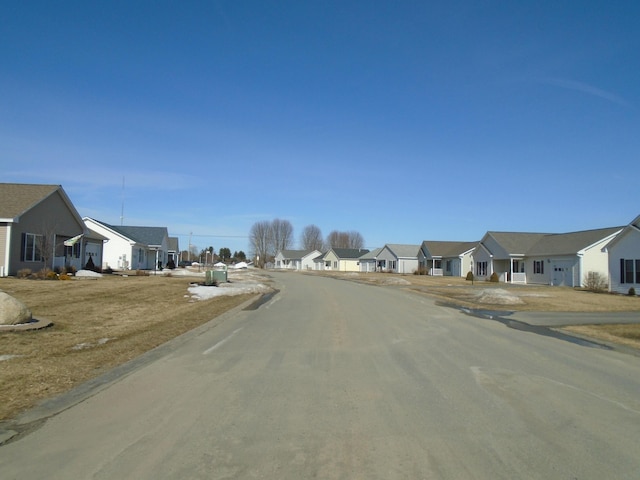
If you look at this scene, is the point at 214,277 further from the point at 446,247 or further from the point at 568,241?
the point at 446,247

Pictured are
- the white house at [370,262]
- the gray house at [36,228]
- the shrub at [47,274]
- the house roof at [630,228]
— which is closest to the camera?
the gray house at [36,228]

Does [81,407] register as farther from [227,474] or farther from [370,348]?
[370,348]

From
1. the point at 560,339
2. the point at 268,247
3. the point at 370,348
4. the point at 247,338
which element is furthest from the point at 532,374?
the point at 268,247

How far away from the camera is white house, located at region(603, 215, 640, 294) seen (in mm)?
34938

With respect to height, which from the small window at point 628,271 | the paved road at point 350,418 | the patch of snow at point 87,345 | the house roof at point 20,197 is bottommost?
the paved road at point 350,418

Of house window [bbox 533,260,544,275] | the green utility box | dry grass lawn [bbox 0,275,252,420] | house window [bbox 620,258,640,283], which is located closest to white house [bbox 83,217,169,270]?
the green utility box

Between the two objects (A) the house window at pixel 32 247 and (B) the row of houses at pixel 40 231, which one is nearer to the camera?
(B) the row of houses at pixel 40 231

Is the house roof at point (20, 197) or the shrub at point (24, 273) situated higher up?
the house roof at point (20, 197)

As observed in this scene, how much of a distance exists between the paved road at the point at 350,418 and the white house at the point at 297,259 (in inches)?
4332

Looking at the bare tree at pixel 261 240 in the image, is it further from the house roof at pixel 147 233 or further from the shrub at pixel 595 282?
the shrub at pixel 595 282

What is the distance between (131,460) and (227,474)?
3.15ft

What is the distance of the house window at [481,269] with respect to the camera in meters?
55.7

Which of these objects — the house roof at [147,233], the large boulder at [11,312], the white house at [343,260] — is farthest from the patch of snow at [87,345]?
the white house at [343,260]

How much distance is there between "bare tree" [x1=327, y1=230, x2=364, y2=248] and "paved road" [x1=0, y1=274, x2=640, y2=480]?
469ft
